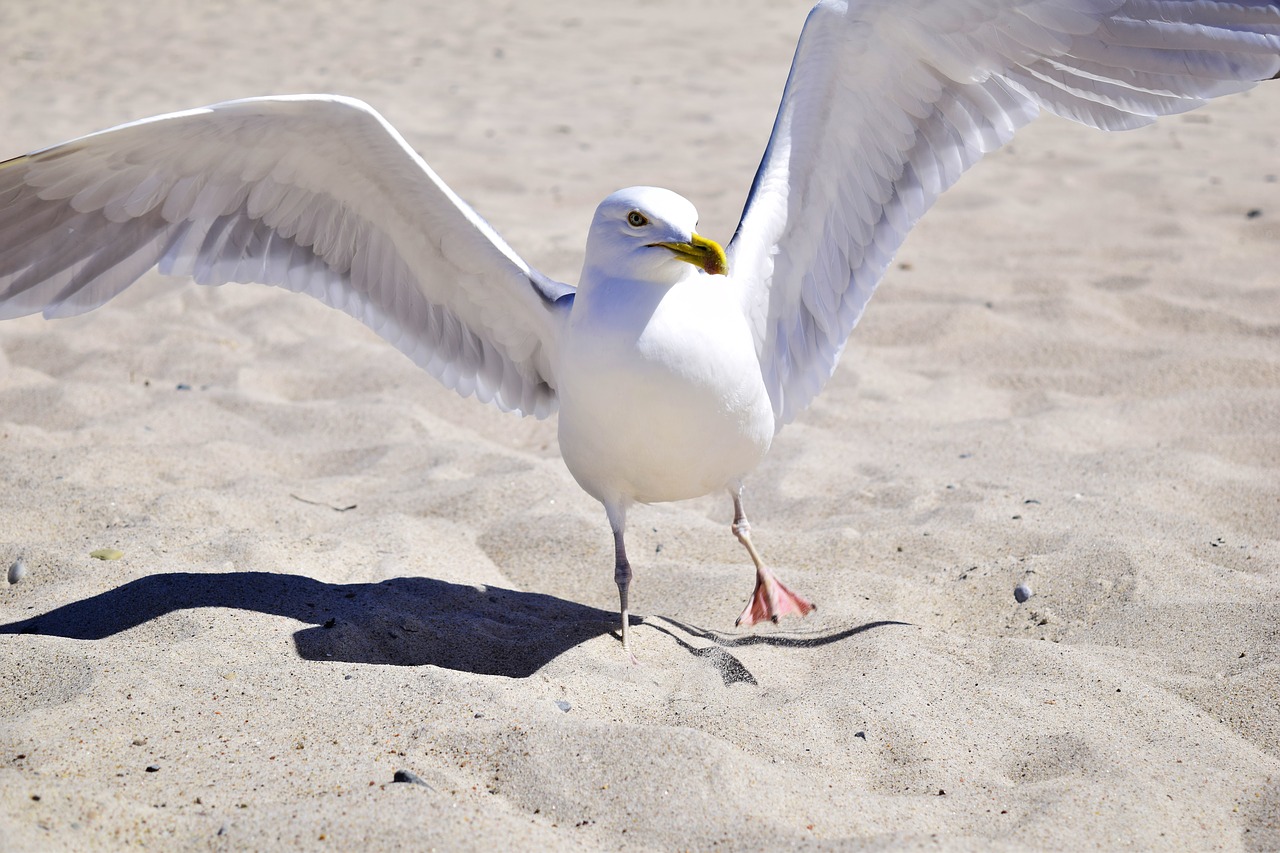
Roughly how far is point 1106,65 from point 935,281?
2766 mm

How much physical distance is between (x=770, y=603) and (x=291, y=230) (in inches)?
74.3

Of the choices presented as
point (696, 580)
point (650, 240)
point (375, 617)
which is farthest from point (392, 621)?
point (650, 240)

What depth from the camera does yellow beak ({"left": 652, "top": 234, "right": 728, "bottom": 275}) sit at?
2965 mm

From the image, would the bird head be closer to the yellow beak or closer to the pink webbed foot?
the yellow beak

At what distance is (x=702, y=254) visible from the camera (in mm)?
2982

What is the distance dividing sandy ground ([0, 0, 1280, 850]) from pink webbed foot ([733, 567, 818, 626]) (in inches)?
3.2

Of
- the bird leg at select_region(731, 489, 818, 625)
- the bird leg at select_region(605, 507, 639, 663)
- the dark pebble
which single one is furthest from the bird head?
the dark pebble

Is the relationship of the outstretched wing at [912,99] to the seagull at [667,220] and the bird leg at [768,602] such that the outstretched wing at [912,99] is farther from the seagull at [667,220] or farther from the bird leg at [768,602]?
the bird leg at [768,602]

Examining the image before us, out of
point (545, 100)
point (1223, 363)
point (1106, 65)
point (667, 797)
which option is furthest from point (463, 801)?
point (545, 100)

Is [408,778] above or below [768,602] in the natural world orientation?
above

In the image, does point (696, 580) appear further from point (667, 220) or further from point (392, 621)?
point (667, 220)

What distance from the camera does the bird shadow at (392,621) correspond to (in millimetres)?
3129

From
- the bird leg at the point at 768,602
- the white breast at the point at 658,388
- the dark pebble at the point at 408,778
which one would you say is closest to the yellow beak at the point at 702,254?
the white breast at the point at 658,388

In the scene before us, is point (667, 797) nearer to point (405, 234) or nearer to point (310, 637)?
point (310, 637)
